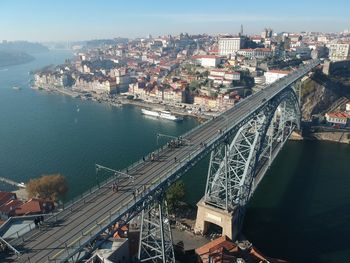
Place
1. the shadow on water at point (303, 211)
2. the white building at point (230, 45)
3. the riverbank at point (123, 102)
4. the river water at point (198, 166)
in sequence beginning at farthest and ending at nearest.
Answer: the white building at point (230, 45) → the riverbank at point (123, 102) → the river water at point (198, 166) → the shadow on water at point (303, 211)

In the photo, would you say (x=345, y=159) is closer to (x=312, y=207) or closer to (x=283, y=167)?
(x=283, y=167)

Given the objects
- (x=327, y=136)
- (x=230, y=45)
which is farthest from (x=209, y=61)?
(x=327, y=136)

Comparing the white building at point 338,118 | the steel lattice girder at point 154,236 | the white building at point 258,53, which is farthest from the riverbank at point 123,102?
the steel lattice girder at point 154,236

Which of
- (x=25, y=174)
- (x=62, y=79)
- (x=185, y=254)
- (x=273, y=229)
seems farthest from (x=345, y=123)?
(x=62, y=79)

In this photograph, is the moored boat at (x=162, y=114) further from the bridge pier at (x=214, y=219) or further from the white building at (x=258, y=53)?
the white building at (x=258, y=53)

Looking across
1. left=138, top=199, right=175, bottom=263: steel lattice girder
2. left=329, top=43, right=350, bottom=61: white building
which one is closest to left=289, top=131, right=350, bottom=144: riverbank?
left=138, top=199, right=175, bottom=263: steel lattice girder
